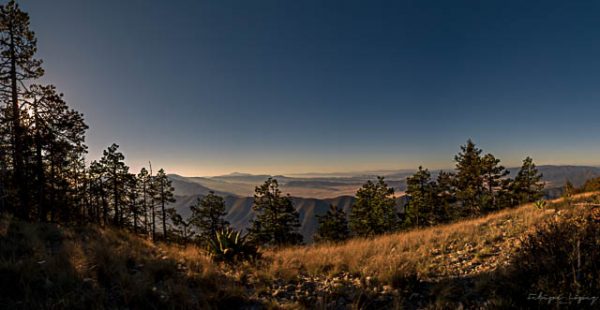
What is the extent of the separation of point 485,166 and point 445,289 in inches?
1403

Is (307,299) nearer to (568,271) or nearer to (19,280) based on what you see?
(568,271)

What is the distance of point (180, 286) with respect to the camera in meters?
4.11

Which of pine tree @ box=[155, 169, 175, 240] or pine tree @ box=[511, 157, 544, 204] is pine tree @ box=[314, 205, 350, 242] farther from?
pine tree @ box=[511, 157, 544, 204]

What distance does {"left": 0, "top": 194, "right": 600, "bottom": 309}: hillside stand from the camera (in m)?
3.48

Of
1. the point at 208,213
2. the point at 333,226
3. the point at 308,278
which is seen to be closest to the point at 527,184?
the point at 333,226

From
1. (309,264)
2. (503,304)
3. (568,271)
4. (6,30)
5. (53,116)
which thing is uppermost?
(6,30)

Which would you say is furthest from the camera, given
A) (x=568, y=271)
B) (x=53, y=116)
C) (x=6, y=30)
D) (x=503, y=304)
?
(x=53, y=116)

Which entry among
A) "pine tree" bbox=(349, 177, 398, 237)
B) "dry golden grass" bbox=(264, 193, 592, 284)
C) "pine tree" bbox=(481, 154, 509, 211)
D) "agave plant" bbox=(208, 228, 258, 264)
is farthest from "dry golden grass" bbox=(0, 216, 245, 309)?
"pine tree" bbox=(481, 154, 509, 211)

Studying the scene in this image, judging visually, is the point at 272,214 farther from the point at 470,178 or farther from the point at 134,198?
the point at 470,178

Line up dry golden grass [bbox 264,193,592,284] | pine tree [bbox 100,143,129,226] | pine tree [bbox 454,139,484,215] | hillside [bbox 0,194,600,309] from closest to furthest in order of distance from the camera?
hillside [bbox 0,194,600,309], dry golden grass [bbox 264,193,592,284], pine tree [bbox 100,143,129,226], pine tree [bbox 454,139,484,215]

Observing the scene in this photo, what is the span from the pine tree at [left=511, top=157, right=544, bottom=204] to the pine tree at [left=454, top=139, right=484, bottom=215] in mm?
5116

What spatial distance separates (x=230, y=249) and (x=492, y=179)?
40062 millimetres

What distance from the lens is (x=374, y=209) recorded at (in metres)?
34.3

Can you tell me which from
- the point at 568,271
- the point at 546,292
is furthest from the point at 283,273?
the point at 568,271
